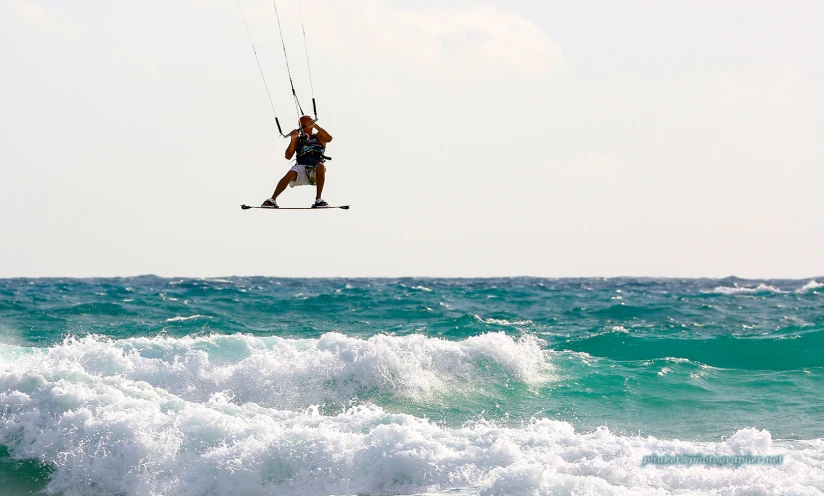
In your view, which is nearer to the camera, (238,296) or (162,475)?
(162,475)

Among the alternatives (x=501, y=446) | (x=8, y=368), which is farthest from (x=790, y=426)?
(x=8, y=368)

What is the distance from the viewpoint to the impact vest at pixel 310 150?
13492mm

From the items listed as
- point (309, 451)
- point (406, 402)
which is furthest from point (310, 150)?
point (406, 402)

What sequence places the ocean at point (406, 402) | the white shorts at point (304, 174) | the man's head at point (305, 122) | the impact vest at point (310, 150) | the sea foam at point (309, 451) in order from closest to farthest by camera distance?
the sea foam at point (309, 451)
the ocean at point (406, 402)
the man's head at point (305, 122)
the impact vest at point (310, 150)
the white shorts at point (304, 174)

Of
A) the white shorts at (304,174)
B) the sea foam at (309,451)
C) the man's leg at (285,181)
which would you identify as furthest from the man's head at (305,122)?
the sea foam at (309,451)

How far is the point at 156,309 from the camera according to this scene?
2991cm

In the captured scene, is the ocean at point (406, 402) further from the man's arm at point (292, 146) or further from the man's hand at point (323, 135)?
the man's hand at point (323, 135)

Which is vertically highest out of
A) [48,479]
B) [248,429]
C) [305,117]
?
[305,117]

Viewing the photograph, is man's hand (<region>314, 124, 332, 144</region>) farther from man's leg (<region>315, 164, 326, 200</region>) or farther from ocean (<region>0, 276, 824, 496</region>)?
ocean (<region>0, 276, 824, 496</region>)

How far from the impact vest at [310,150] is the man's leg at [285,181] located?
0.21 metres

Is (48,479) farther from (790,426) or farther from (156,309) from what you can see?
(156,309)

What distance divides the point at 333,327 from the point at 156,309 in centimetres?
762

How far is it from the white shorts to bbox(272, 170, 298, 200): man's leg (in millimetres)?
48

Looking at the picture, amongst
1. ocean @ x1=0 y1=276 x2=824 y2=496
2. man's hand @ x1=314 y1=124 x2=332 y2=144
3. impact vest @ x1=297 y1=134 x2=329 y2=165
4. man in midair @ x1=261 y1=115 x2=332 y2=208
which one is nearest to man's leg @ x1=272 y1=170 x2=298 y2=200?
man in midair @ x1=261 y1=115 x2=332 y2=208
